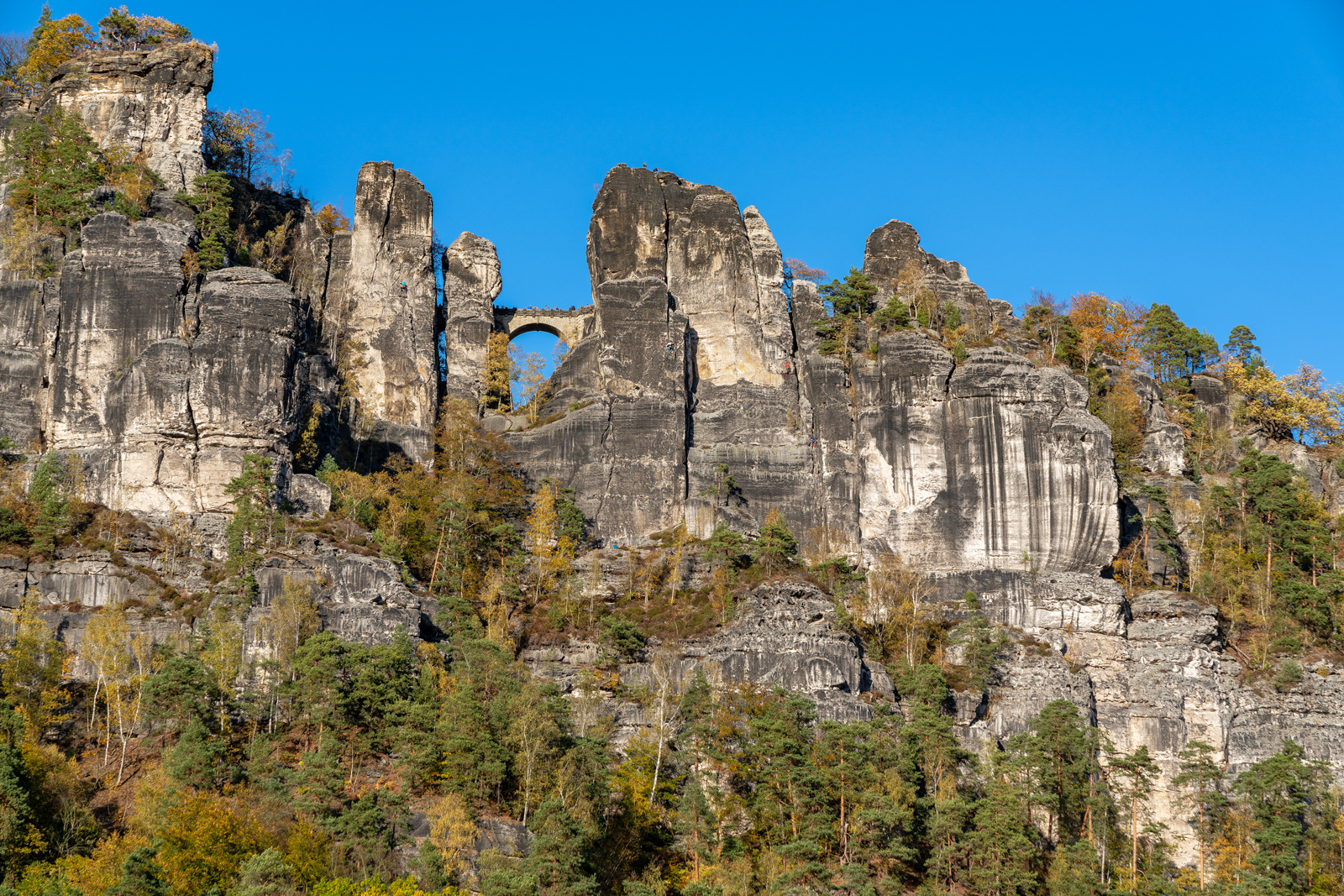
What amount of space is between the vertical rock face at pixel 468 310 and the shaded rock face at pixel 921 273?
65.0 ft

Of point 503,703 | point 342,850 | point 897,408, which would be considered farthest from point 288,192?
point 342,850

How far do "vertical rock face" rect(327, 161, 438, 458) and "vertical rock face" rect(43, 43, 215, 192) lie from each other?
8.75 metres

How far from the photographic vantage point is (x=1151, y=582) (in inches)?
2889

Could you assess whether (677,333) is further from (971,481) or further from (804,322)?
(971,481)

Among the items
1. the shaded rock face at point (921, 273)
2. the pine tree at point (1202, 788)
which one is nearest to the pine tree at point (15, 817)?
the pine tree at point (1202, 788)

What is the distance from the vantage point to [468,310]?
278 feet

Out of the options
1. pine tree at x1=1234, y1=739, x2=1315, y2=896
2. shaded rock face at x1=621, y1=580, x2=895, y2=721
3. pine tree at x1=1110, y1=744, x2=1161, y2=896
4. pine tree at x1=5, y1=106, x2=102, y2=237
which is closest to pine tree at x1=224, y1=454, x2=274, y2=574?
shaded rock face at x1=621, y1=580, x2=895, y2=721

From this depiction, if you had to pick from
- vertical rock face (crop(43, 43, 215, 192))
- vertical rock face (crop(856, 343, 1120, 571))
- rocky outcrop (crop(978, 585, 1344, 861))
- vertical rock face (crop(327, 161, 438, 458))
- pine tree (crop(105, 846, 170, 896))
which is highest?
vertical rock face (crop(43, 43, 215, 192))

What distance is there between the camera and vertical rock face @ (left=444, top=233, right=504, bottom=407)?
83.0 meters

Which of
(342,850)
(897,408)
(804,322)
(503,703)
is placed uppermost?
(804,322)

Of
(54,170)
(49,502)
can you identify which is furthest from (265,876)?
(54,170)

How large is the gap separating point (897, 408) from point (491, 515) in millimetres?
19607

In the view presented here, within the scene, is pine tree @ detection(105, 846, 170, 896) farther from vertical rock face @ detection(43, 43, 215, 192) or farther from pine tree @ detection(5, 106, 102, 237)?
vertical rock face @ detection(43, 43, 215, 192)

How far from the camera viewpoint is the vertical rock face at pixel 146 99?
79.8 meters
